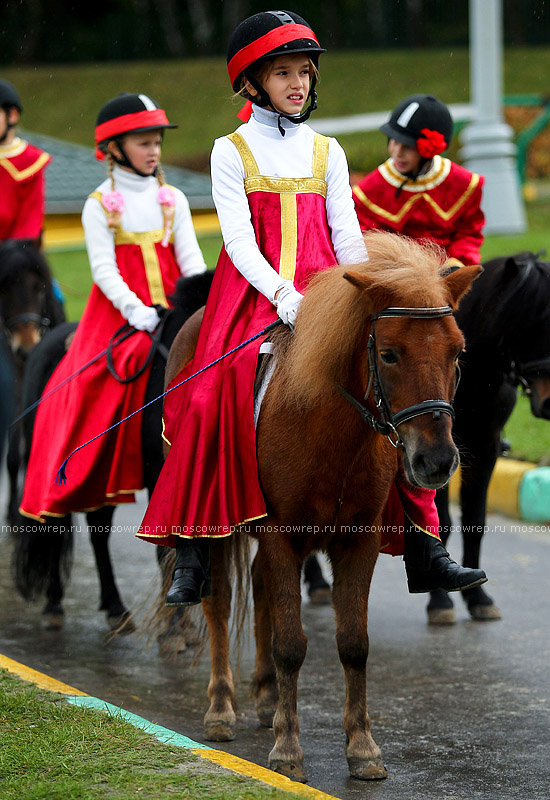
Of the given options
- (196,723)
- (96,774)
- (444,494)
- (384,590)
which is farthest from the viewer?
(384,590)

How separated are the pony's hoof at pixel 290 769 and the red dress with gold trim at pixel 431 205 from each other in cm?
319

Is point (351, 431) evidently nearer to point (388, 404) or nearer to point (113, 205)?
point (388, 404)

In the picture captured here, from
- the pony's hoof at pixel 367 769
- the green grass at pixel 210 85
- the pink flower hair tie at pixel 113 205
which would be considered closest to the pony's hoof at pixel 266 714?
the pony's hoof at pixel 367 769

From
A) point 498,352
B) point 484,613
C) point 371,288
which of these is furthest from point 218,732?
point 498,352

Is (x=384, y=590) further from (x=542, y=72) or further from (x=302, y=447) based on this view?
(x=542, y=72)

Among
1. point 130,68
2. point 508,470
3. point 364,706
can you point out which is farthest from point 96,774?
point 130,68

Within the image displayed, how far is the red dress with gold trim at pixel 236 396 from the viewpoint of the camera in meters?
4.29

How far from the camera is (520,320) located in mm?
5684

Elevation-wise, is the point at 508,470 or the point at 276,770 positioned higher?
the point at 508,470

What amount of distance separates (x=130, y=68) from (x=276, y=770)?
42618 millimetres

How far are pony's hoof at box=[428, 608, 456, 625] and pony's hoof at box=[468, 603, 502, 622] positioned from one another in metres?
0.11

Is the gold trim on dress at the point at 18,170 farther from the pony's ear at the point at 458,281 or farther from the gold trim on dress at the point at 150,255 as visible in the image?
the pony's ear at the point at 458,281

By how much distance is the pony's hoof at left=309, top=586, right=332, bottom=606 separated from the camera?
6699mm

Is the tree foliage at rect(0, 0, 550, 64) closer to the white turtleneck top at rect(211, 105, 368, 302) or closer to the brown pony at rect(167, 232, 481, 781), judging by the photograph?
the white turtleneck top at rect(211, 105, 368, 302)
